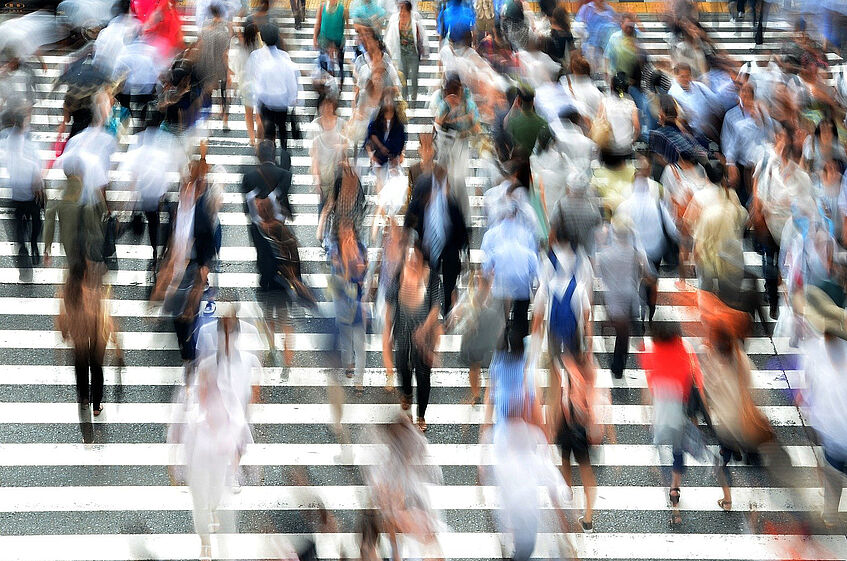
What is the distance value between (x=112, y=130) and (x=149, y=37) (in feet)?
7.84

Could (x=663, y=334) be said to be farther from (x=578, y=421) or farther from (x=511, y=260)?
(x=511, y=260)

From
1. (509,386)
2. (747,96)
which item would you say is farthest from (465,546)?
(747,96)

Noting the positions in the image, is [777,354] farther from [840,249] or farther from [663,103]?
[663,103]

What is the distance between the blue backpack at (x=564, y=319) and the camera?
8.41m

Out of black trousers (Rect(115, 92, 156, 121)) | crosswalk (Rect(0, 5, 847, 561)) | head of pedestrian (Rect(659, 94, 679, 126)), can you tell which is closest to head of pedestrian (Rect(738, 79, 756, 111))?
head of pedestrian (Rect(659, 94, 679, 126))

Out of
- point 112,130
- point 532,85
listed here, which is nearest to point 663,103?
point 532,85

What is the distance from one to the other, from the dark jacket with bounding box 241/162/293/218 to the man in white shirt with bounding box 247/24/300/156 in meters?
3.33

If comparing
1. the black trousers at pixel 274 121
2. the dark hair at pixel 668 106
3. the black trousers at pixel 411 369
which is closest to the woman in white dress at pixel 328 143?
the black trousers at pixel 411 369

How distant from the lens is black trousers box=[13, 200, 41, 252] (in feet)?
36.9

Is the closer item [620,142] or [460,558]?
[460,558]

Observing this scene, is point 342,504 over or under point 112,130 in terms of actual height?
under

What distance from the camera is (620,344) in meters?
9.98

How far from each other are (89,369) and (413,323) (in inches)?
113

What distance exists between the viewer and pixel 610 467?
30.0 feet
